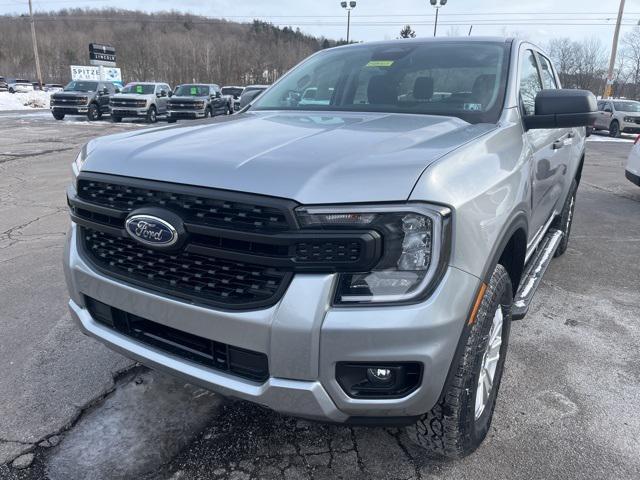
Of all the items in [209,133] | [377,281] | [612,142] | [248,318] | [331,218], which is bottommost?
[612,142]

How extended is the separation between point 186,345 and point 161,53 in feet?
288

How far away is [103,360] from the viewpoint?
3.09 metres

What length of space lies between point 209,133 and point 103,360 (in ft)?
5.34

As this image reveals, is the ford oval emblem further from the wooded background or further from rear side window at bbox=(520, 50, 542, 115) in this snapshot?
the wooded background

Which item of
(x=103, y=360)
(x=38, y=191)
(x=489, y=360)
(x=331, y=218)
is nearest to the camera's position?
(x=331, y=218)

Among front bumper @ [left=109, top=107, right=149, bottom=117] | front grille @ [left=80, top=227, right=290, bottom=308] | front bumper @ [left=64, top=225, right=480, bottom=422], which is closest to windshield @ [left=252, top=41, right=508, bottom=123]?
front bumper @ [left=64, top=225, right=480, bottom=422]

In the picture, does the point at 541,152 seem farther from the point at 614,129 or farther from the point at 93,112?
the point at 93,112

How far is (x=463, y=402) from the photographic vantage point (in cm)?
197

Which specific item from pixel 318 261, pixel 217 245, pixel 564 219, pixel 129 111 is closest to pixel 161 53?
pixel 129 111

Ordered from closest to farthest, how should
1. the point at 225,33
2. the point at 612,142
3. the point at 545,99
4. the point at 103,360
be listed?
1. the point at 545,99
2. the point at 103,360
3. the point at 612,142
4. the point at 225,33

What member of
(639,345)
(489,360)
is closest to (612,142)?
(639,345)

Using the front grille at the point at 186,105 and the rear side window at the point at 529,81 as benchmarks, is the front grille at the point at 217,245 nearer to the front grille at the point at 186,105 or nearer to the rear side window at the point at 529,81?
the rear side window at the point at 529,81

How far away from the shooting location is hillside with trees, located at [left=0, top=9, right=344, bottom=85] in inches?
3120

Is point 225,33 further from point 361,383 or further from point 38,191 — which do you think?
point 361,383
